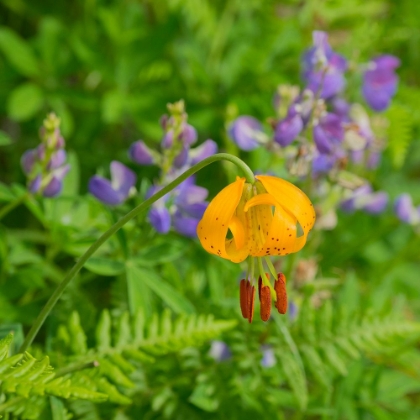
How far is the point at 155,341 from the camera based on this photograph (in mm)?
1578

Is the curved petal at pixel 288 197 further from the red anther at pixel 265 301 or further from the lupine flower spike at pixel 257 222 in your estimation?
the red anther at pixel 265 301

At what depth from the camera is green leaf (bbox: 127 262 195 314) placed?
5.76 ft

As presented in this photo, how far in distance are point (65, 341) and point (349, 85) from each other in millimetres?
1612

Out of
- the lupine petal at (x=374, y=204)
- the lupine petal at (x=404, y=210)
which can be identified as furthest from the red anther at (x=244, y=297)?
the lupine petal at (x=404, y=210)

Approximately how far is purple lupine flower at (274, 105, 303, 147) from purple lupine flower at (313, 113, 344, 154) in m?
0.07

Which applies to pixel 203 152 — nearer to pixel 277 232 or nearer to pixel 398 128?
pixel 277 232

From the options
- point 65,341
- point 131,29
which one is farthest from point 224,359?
Answer: point 131,29

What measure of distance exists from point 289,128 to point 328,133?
180mm

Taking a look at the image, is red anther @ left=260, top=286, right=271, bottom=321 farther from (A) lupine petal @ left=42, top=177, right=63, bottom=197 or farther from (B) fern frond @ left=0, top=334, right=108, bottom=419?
(A) lupine petal @ left=42, top=177, right=63, bottom=197

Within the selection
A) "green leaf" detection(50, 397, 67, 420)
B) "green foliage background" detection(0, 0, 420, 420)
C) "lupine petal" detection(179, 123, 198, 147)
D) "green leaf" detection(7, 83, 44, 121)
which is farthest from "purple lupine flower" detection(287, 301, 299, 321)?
"green leaf" detection(7, 83, 44, 121)

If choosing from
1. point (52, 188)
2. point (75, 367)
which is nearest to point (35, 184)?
point (52, 188)

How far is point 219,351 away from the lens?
1937 millimetres

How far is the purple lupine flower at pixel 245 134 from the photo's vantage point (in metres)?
2.01

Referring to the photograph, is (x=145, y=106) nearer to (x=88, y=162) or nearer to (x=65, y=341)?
A: (x=88, y=162)
